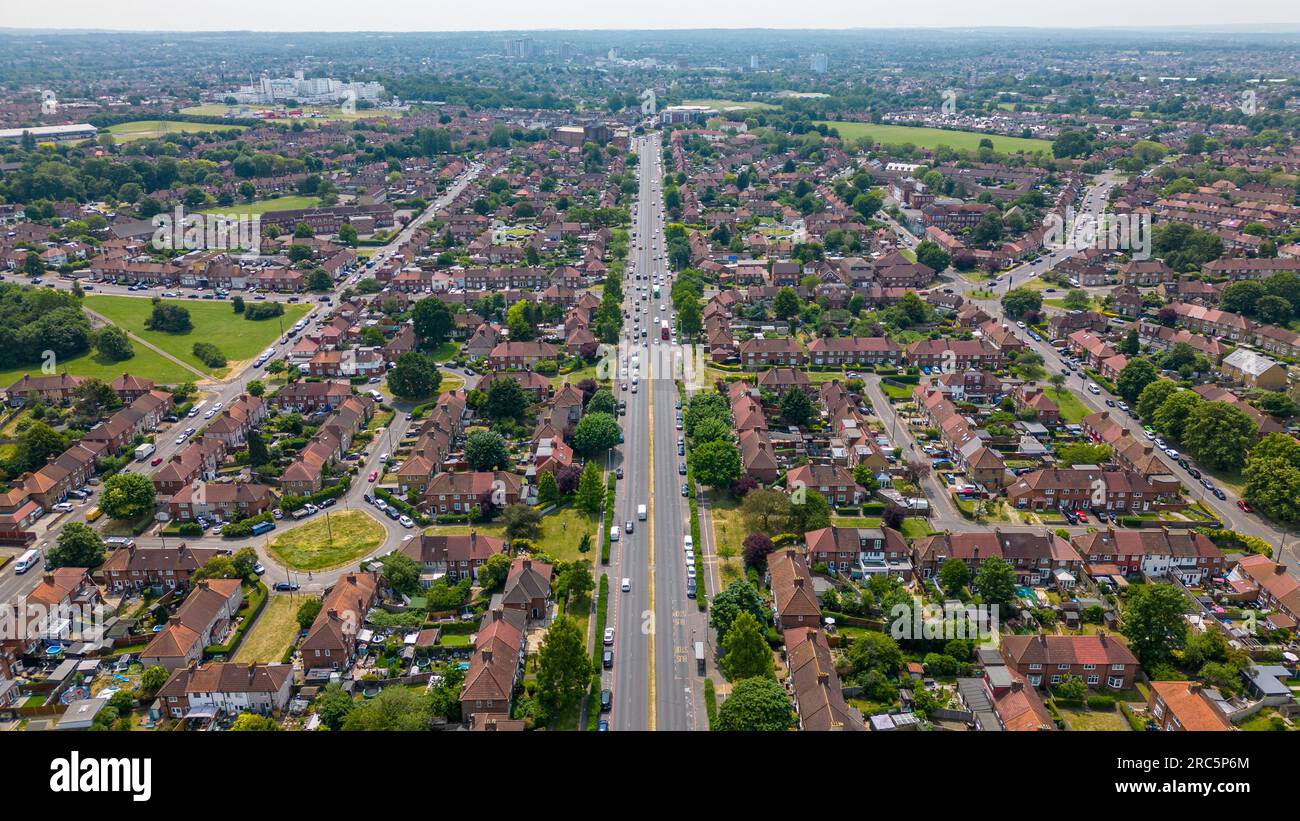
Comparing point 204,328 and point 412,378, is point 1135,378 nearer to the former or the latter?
point 412,378

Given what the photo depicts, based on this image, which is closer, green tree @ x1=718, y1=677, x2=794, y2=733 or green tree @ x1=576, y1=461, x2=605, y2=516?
green tree @ x1=718, y1=677, x2=794, y2=733

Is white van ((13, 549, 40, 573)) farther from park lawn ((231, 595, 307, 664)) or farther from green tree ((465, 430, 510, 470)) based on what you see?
green tree ((465, 430, 510, 470))

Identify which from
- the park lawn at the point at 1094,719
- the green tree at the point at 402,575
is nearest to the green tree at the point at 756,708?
the park lawn at the point at 1094,719

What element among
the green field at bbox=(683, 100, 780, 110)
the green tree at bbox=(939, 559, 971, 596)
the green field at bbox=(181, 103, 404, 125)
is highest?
the green field at bbox=(683, 100, 780, 110)

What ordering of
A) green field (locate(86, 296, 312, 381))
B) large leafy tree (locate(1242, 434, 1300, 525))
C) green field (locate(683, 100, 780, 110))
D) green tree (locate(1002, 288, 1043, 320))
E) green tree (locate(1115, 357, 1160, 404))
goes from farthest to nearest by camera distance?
green field (locate(683, 100, 780, 110))
green tree (locate(1002, 288, 1043, 320))
green field (locate(86, 296, 312, 381))
green tree (locate(1115, 357, 1160, 404))
large leafy tree (locate(1242, 434, 1300, 525))

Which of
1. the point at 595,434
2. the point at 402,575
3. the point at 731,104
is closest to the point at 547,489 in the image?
the point at 595,434

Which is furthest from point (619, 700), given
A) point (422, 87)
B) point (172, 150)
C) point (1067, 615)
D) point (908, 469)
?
point (422, 87)

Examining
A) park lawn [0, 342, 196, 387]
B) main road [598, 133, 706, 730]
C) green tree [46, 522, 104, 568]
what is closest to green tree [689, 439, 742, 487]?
main road [598, 133, 706, 730]
